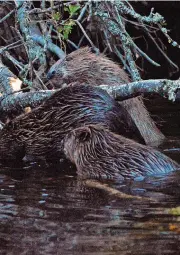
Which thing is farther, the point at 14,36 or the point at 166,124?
the point at 14,36

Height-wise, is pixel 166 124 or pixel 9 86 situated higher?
pixel 9 86

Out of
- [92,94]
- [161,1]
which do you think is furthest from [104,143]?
[161,1]

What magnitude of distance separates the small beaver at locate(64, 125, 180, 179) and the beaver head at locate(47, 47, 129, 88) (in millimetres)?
1557

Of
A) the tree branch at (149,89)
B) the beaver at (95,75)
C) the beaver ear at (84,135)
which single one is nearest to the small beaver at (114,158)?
the beaver ear at (84,135)

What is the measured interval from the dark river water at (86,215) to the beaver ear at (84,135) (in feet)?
0.77

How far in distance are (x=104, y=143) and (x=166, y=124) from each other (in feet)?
7.65

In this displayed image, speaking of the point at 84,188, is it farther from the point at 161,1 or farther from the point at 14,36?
the point at 161,1

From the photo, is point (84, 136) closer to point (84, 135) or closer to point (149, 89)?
point (84, 135)

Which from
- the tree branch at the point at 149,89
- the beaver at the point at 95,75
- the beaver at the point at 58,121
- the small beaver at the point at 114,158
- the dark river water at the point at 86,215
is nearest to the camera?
the dark river water at the point at 86,215

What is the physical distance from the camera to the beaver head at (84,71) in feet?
18.2

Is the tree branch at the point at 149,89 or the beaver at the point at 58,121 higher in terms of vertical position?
the tree branch at the point at 149,89

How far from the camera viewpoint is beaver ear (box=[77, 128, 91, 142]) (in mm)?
4020

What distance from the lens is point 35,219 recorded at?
2.94 metres

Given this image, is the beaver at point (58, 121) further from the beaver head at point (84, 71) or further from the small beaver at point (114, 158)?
the beaver head at point (84, 71)
